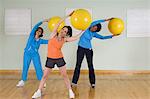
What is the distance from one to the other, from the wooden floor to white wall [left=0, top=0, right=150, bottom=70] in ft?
1.41

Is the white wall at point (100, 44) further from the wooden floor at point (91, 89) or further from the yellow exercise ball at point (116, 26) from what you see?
the yellow exercise ball at point (116, 26)

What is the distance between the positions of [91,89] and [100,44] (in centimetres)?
194

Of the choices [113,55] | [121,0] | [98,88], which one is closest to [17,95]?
[98,88]

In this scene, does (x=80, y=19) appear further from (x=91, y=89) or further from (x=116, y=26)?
(x=91, y=89)

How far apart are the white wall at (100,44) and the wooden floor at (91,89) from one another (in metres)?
0.43

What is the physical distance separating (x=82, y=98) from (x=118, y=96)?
60cm

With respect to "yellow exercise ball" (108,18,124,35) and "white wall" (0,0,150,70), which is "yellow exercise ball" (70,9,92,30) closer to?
"yellow exercise ball" (108,18,124,35)

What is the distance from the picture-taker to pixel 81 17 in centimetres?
489

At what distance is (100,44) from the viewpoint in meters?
7.38

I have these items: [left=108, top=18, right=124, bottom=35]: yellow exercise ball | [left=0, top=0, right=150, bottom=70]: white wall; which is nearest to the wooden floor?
[left=0, top=0, right=150, bottom=70]: white wall

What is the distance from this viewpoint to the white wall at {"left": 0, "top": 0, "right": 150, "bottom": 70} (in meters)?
7.31

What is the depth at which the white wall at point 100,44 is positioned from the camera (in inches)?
288

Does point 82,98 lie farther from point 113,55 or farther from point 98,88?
point 113,55

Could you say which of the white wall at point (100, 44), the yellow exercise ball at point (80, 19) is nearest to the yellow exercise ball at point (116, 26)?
the yellow exercise ball at point (80, 19)
